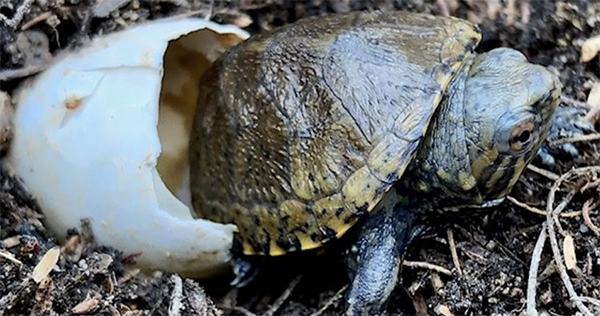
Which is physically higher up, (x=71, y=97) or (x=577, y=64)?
(x=71, y=97)

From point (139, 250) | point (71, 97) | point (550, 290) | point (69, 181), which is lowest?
point (550, 290)

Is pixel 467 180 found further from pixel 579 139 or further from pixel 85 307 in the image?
pixel 85 307

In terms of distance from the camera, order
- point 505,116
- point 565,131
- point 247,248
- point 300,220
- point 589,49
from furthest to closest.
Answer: point 589,49 < point 565,131 < point 247,248 < point 300,220 < point 505,116

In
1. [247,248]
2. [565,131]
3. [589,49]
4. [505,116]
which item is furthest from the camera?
[589,49]

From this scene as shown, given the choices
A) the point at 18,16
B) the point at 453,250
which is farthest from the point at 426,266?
the point at 18,16

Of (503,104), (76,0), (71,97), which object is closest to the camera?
(503,104)

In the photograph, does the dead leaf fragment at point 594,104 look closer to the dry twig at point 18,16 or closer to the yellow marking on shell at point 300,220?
the yellow marking on shell at point 300,220

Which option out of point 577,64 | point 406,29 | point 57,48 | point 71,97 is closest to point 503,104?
point 406,29

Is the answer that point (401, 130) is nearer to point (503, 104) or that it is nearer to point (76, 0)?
point (503, 104)
